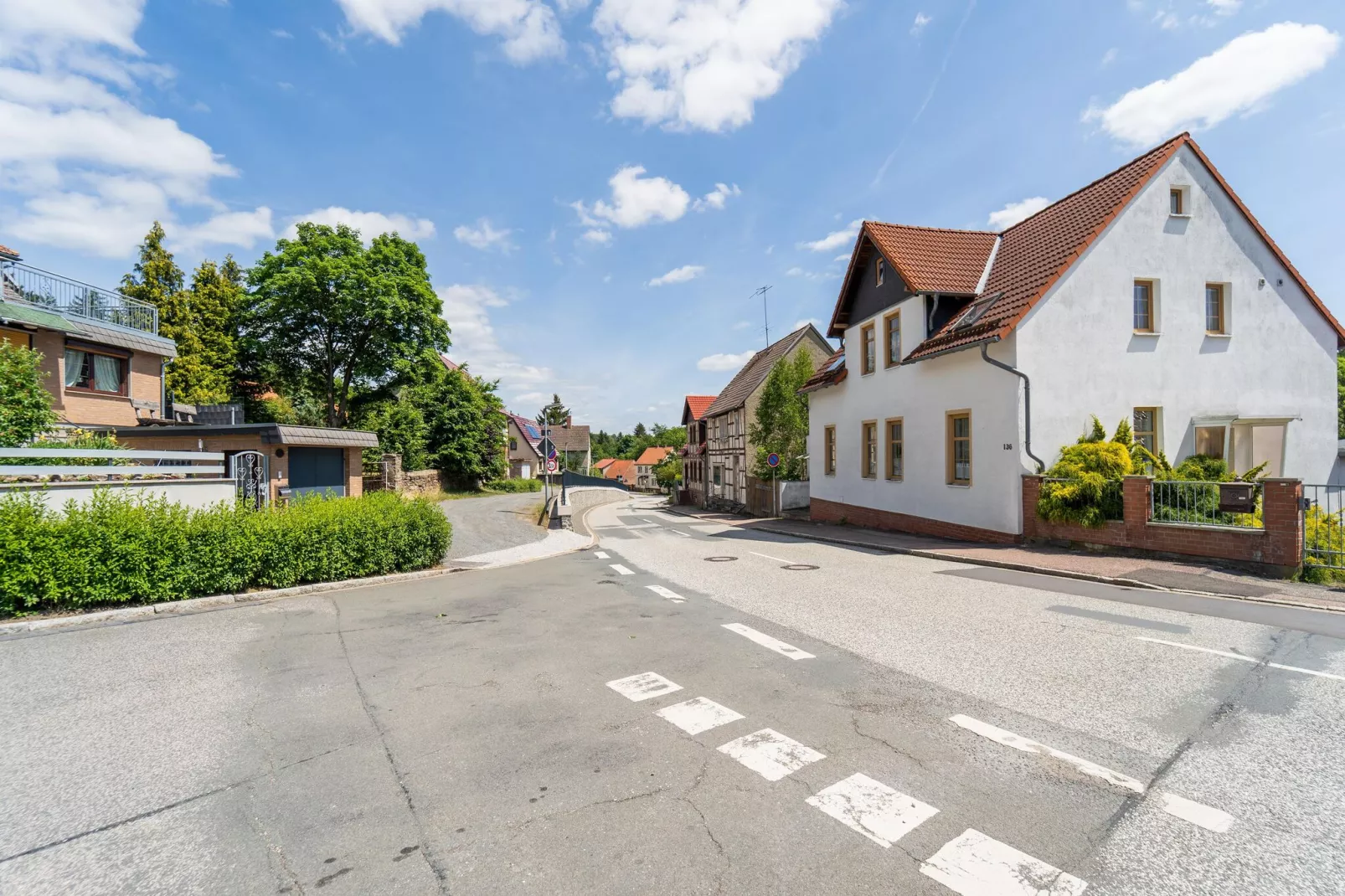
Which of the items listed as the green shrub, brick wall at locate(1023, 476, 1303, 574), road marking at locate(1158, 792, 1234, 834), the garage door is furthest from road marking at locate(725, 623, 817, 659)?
the green shrub

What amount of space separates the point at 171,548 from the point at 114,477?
2084 mm

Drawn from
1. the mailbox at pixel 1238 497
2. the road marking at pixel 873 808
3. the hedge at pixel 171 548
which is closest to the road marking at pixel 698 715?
the road marking at pixel 873 808

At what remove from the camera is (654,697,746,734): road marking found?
4.45m

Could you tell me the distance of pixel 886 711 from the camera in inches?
185

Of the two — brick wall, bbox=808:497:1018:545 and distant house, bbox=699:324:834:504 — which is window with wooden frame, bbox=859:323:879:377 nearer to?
brick wall, bbox=808:497:1018:545

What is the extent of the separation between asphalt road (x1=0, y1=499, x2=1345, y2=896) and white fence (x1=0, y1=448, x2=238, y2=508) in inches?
114

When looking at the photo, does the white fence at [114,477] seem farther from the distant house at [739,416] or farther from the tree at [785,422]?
the distant house at [739,416]

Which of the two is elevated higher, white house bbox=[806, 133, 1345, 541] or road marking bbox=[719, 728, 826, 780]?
white house bbox=[806, 133, 1345, 541]

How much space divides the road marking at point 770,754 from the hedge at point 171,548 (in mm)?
8911

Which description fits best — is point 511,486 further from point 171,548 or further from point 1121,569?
point 1121,569

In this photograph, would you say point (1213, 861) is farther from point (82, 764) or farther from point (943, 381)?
point (943, 381)

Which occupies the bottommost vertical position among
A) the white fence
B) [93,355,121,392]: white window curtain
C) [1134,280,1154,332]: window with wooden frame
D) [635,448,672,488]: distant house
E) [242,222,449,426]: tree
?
[635,448,672,488]: distant house

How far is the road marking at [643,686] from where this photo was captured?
5105 mm

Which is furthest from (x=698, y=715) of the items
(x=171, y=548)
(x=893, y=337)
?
(x=893, y=337)
